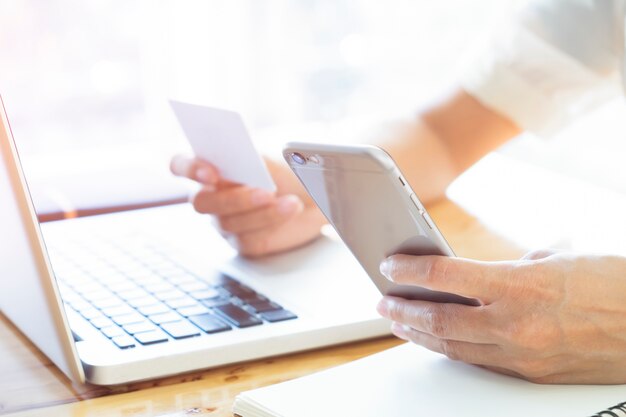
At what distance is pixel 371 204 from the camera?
619mm

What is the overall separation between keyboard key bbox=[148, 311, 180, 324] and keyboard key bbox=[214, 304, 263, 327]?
38 mm

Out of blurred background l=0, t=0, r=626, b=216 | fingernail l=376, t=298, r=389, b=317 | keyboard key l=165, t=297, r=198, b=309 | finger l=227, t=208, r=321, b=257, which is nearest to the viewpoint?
fingernail l=376, t=298, r=389, b=317

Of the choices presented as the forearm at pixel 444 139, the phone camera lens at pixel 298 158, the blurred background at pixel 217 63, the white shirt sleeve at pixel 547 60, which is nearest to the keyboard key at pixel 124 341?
the phone camera lens at pixel 298 158

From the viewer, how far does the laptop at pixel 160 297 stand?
668mm

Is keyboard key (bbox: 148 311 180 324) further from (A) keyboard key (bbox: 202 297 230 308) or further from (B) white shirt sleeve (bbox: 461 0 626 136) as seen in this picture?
(B) white shirt sleeve (bbox: 461 0 626 136)

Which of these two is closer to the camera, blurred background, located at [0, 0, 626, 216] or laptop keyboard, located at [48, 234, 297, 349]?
laptop keyboard, located at [48, 234, 297, 349]

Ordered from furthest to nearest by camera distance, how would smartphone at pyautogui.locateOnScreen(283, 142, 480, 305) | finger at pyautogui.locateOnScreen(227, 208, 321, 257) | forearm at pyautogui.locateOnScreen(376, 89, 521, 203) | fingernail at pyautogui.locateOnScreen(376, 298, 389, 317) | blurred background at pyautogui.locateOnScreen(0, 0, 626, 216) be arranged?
blurred background at pyautogui.locateOnScreen(0, 0, 626, 216)
forearm at pyautogui.locateOnScreen(376, 89, 521, 203)
finger at pyautogui.locateOnScreen(227, 208, 321, 257)
fingernail at pyautogui.locateOnScreen(376, 298, 389, 317)
smartphone at pyautogui.locateOnScreen(283, 142, 480, 305)

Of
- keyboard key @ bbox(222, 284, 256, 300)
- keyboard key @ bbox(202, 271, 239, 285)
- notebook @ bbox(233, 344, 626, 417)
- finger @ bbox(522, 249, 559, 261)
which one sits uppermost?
finger @ bbox(522, 249, 559, 261)

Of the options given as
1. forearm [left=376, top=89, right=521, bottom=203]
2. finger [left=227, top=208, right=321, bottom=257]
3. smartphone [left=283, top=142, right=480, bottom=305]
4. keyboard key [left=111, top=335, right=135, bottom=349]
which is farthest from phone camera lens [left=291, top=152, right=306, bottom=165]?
forearm [left=376, top=89, right=521, bottom=203]

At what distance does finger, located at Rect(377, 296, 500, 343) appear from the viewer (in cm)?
63

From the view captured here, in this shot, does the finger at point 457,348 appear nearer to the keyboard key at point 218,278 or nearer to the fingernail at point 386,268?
the fingernail at point 386,268

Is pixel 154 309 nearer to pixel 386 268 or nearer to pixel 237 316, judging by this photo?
pixel 237 316

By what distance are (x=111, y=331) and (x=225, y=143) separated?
0.85 feet

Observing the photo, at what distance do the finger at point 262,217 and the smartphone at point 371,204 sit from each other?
31cm
